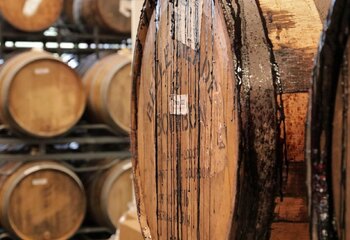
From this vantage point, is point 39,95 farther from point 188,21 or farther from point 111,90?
point 188,21

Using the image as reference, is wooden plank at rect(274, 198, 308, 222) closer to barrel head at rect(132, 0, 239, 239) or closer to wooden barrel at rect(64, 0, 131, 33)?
barrel head at rect(132, 0, 239, 239)

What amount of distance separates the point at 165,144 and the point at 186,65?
0.71 ft

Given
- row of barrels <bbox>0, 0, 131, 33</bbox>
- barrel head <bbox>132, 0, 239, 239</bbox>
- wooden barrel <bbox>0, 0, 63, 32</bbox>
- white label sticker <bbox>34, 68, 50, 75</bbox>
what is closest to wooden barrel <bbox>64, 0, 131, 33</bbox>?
row of barrels <bbox>0, 0, 131, 33</bbox>

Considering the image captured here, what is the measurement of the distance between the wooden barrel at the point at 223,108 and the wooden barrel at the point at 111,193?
3.14m

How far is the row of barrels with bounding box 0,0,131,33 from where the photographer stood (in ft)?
14.5

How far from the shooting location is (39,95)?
14.1 ft

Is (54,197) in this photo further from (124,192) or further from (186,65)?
(186,65)

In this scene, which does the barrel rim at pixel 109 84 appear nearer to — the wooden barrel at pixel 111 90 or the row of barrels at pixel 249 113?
the wooden barrel at pixel 111 90

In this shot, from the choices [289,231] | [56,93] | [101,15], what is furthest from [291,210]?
[101,15]

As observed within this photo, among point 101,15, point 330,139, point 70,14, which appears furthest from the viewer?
point 70,14

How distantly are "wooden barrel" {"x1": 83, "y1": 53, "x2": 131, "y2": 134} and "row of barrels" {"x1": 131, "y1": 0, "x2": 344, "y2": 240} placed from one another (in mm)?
3114

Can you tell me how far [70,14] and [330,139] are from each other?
180 inches

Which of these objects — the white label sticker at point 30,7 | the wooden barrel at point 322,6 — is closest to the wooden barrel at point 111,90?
the white label sticker at point 30,7

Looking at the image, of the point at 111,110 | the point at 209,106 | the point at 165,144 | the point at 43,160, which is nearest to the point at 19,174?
the point at 43,160
